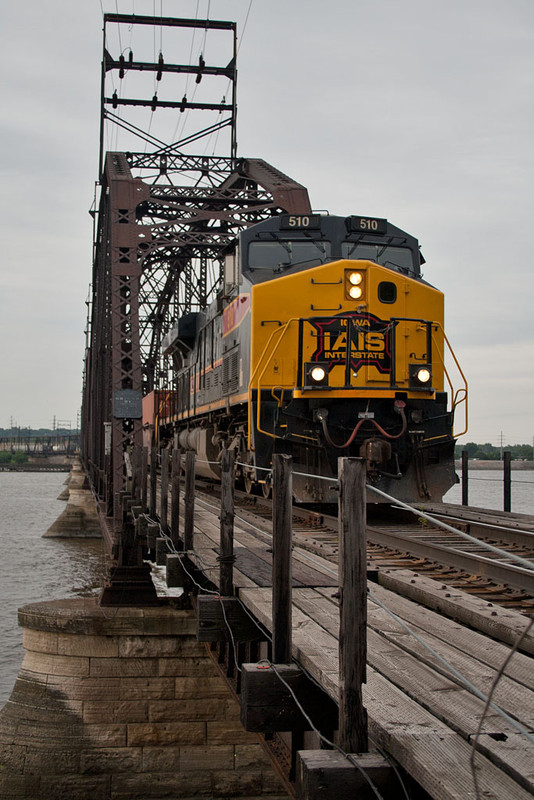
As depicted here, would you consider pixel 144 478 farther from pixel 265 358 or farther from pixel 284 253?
pixel 284 253

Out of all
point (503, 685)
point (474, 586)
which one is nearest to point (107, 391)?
point (474, 586)

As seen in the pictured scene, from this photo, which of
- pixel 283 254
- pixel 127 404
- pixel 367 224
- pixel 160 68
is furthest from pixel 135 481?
pixel 160 68

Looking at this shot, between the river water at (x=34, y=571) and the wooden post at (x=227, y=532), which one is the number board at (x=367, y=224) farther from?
the wooden post at (x=227, y=532)

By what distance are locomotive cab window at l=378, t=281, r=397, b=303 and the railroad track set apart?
9.17 ft

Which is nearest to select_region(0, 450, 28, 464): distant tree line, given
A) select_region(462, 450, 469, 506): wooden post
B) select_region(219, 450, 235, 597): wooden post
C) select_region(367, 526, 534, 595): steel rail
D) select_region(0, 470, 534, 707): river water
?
select_region(0, 470, 534, 707): river water

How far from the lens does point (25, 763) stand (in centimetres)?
966

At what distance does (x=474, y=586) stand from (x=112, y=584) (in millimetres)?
6491

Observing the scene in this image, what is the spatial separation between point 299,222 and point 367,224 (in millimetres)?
949

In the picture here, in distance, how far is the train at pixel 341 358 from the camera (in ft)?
32.8

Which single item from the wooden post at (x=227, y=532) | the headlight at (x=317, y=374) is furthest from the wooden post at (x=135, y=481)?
the wooden post at (x=227, y=532)

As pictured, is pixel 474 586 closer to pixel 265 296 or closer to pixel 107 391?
pixel 265 296

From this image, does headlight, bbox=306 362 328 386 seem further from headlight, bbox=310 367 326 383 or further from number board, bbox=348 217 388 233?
number board, bbox=348 217 388 233

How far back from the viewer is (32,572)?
2527 centimetres

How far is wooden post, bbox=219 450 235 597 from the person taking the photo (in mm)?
5621
